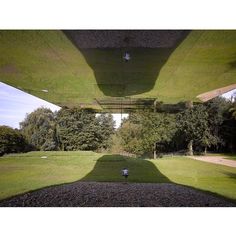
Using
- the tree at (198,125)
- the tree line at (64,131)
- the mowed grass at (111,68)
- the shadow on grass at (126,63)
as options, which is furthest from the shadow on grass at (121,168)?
the shadow on grass at (126,63)

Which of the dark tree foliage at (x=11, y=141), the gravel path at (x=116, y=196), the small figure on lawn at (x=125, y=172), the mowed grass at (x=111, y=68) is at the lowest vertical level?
the gravel path at (x=116, y=196)

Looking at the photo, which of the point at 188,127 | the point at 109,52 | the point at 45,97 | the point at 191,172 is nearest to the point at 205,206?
the point at 191,172

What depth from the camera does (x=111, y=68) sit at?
6.53 m

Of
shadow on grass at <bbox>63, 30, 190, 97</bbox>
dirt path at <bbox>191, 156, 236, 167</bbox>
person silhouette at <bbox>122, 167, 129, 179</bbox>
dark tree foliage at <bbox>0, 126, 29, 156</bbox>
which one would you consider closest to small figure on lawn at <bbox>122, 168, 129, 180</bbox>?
person silhouette at <bbox>122, 167, 129, 179</bbox>

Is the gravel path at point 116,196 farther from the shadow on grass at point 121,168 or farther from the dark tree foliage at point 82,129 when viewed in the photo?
the dark tree foliage at point 82,129

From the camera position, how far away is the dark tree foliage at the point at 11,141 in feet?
22.6

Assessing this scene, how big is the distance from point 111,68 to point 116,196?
2632 mm

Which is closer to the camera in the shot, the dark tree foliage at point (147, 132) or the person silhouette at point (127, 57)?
the person silhouette at point (127, 57)

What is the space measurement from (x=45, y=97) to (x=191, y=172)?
11.7ft

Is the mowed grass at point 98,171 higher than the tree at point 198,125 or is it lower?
lower

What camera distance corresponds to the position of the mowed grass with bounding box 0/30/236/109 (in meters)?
5.86

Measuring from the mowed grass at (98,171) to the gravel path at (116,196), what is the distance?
0.41 ft

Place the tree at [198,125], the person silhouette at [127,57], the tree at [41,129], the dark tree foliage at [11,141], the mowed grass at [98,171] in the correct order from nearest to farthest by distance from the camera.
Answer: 1. the person silhouette at [127,57]
2. the mowed grass at [98,171]
3. the dark tree foliage at [11,141]
4. the tree at [41,129]
5. the tree at [198,125]

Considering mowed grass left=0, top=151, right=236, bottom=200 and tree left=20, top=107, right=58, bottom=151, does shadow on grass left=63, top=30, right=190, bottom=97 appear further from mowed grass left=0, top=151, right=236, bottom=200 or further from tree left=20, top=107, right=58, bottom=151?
mowed grass left=0, top=151, right=236, bottom=200
